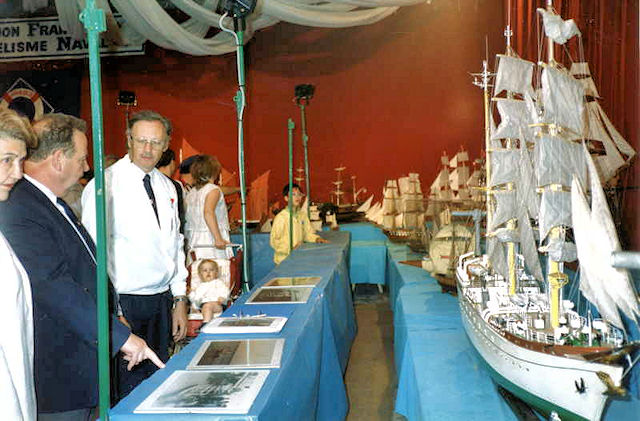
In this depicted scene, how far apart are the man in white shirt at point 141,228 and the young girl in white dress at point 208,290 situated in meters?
1.04

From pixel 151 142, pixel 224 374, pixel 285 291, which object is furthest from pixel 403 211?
pixel 224 374

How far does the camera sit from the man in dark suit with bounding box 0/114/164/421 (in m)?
1.68

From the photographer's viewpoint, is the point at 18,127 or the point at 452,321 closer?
the point at 18,127

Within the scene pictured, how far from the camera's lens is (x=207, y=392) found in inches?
66.5

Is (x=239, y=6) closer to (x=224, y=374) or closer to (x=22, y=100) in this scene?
(x=22, y=100)

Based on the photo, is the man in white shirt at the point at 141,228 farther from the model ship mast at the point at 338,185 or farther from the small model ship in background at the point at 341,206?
the model ship mast at the point at 338,185

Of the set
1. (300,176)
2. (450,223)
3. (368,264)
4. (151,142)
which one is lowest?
(368,264)

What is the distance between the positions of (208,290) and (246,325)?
1.61 m

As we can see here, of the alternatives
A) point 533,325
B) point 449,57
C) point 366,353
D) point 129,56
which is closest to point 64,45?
point 366,353

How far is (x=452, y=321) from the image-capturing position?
11.8 feet

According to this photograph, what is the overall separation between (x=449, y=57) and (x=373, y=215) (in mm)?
2928

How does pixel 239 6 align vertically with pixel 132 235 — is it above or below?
above

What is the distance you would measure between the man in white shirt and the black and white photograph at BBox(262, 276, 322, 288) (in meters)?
1.02

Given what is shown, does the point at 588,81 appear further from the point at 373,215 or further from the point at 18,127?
the point at 373,215
